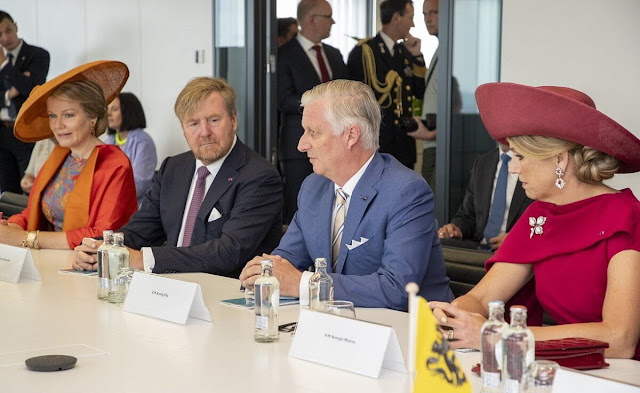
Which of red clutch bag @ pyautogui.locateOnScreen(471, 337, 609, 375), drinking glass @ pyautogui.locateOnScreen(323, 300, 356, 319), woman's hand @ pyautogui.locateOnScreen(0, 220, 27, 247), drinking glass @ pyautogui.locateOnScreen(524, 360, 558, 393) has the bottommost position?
woman's hand @ pyautogui.locateOnScreen(0, 220, 27, 247)

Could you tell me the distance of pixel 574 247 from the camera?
8.07 ft

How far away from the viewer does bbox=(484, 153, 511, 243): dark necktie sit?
16.0 ft

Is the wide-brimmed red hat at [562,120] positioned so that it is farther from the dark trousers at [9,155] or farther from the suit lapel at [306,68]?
the dark trousers at [9,155]

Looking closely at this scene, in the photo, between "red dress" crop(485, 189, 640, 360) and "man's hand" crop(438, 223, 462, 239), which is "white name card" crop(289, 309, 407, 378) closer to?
"red dress" crop(485, 189, 640, 360)

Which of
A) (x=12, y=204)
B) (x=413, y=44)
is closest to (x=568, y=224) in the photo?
(x=413, y=44)

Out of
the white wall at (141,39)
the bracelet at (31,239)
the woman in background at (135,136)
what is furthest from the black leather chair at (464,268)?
the woman in background at (135,136)

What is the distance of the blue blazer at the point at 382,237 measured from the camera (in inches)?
104

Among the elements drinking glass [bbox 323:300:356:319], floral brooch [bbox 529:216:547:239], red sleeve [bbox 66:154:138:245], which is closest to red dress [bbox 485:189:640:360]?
floral brooch [bbox 529:216:547:239]

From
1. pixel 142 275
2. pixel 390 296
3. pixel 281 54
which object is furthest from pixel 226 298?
pixel 281 54

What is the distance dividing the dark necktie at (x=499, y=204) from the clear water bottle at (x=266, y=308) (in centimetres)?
290

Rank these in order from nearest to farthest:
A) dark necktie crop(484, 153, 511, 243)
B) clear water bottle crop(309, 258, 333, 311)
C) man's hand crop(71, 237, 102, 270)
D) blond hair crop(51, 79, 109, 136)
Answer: clear water bottle crop(309, 258, 333, 311), man's hand crop(71, 237, 102, 270), blond hair crop(51, 79, 109, 136), dark necktie crop(484, 153, 511, 243)

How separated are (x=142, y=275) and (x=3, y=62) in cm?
713

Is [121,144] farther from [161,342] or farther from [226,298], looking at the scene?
[161,342]

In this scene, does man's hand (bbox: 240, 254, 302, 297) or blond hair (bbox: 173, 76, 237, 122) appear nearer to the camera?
man's hand (bbox: 240, 254, 302, 297)
